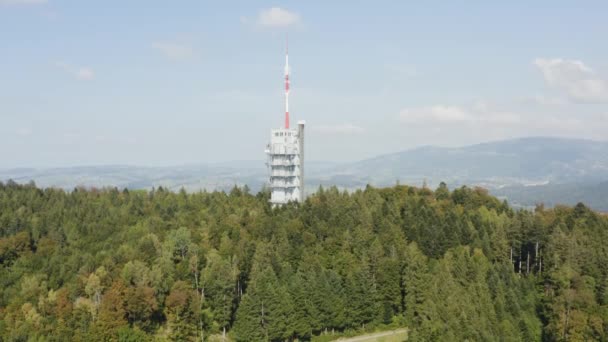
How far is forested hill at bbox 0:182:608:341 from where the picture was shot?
66.0 meters

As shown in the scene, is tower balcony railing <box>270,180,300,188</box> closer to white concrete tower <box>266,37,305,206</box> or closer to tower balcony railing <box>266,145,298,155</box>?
white concrete tower <box>266,37,305,206</box>

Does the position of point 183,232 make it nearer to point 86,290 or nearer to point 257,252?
point 257,252

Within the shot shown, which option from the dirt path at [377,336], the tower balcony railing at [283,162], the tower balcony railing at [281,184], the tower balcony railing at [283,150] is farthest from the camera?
the tower balcony railing at [283,150]

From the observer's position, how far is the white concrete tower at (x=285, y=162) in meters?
122

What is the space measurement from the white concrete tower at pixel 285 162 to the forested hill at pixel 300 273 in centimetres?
1933

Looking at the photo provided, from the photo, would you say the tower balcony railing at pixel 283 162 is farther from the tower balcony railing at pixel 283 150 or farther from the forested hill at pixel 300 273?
the forested hill at pixel 300 273

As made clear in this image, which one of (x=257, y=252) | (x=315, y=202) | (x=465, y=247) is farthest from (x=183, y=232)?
(x=465, y=247)

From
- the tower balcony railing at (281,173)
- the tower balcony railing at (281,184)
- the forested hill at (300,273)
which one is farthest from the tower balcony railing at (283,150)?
the forested hill at (300,273)

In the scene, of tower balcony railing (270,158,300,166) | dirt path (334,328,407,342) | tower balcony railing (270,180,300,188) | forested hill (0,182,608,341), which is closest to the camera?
forested hill (0,182,608,341)

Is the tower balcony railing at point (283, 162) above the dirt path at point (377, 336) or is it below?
above

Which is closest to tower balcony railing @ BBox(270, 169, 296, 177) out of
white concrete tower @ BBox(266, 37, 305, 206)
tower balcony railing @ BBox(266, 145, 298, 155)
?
white concrete tower @ BBox(266, 37, 305, 206)

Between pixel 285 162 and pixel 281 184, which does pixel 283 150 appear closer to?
pixel 285 162

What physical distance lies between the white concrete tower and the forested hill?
19329 mm

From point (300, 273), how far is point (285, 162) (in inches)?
1890
